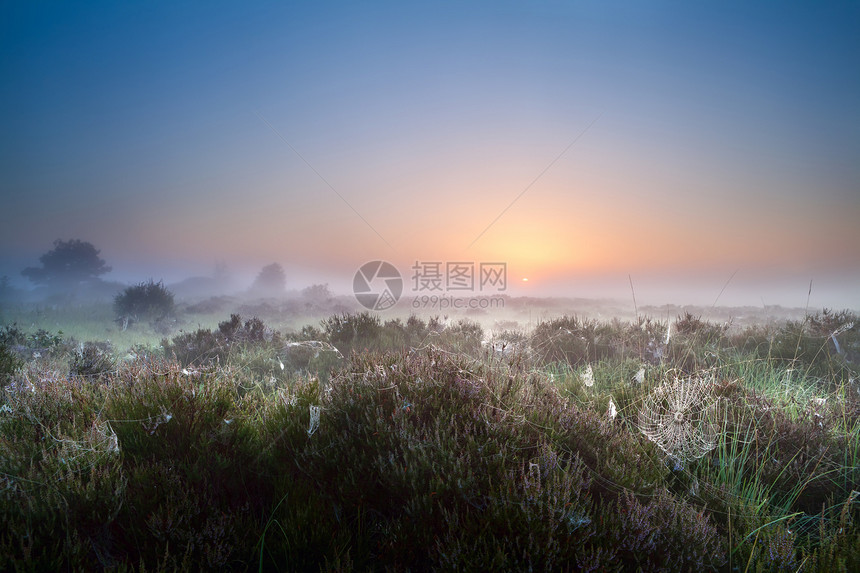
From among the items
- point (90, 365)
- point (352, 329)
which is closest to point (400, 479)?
point (90, 365)

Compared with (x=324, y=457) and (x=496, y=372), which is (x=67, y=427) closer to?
(x=324, y=457)

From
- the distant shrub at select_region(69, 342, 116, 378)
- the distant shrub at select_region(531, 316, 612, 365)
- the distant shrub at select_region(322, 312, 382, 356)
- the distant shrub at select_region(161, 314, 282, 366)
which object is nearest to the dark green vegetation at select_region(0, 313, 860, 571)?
the distant shrub at select_region(69, 342, 116, 378)

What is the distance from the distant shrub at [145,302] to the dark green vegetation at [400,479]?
1322cm

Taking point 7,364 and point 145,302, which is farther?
point 145,302

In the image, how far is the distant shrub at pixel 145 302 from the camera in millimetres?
17303

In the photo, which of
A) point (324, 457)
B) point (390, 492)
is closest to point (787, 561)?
point (390, 492)

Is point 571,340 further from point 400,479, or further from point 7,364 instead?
point 7,364

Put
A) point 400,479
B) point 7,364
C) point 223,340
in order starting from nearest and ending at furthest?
point 400,479 < point 7,364 < point 223,340

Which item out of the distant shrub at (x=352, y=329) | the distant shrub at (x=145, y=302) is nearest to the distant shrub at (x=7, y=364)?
the distant shrub at (x=352, y=329)

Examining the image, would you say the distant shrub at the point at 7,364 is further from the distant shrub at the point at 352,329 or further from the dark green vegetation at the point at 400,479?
the distant shrub at the point at 352,329

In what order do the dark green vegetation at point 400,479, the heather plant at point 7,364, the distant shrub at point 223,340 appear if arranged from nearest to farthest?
1. the dark green vegetation at point 400,479
2. the heather plant at point 7,364
3. the distant shrub at point 223,340

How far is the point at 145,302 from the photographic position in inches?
698

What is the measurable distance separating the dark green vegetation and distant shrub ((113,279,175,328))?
43.4 feet

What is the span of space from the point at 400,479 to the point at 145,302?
58.6 feet
